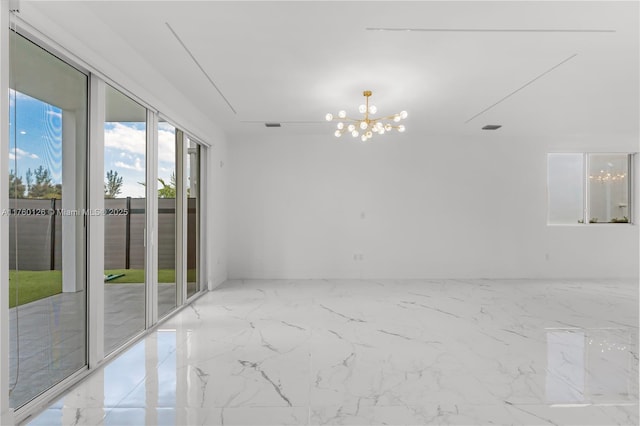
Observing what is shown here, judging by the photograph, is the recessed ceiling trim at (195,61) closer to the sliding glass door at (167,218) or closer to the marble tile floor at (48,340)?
the sliding glass door at (167,218)

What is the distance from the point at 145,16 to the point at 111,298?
7.86 feet

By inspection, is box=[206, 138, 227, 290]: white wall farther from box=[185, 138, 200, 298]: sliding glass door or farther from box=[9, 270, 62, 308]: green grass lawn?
box=[9, 270, 62, 308]: green grass lawn

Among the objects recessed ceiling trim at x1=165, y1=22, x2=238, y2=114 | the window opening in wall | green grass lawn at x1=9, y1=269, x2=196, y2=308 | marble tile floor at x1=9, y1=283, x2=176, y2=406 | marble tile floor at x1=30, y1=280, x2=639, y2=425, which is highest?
recessed ceiling trim at x1=165, y1=22, x2=238, y2=114

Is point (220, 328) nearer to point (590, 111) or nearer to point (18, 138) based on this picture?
point (18, 138)

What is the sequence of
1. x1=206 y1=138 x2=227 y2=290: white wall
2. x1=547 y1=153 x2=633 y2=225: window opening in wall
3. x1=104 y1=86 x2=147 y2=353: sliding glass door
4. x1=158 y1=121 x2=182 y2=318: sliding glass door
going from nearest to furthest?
x1=104 y1=86 x2=147 y2=353: sliding glass door, x1=158 y1=121 x2=182 y2=318: sliding glass door, x1=206 y1=138 x2=227 y2=290: white wall, x1=547 y1=153 x2=633 y2=225: window opening in wall

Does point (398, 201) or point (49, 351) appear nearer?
point (49, 351)

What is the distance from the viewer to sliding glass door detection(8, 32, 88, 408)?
227cm

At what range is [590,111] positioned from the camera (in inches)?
215

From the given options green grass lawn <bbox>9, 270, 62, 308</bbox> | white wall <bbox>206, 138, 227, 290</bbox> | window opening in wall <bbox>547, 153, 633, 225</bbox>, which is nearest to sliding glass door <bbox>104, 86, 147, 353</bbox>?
green grass lawn <bbox>9, 270, 62, 308</bbox>

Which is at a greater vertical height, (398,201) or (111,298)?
(398,201)

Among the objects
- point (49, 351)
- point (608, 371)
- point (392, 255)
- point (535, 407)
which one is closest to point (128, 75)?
point (49, 351)

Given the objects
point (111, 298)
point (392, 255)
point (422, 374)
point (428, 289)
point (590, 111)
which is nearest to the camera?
point (422, 374)

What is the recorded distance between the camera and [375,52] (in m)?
3.42

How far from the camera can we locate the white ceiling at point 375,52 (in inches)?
108
